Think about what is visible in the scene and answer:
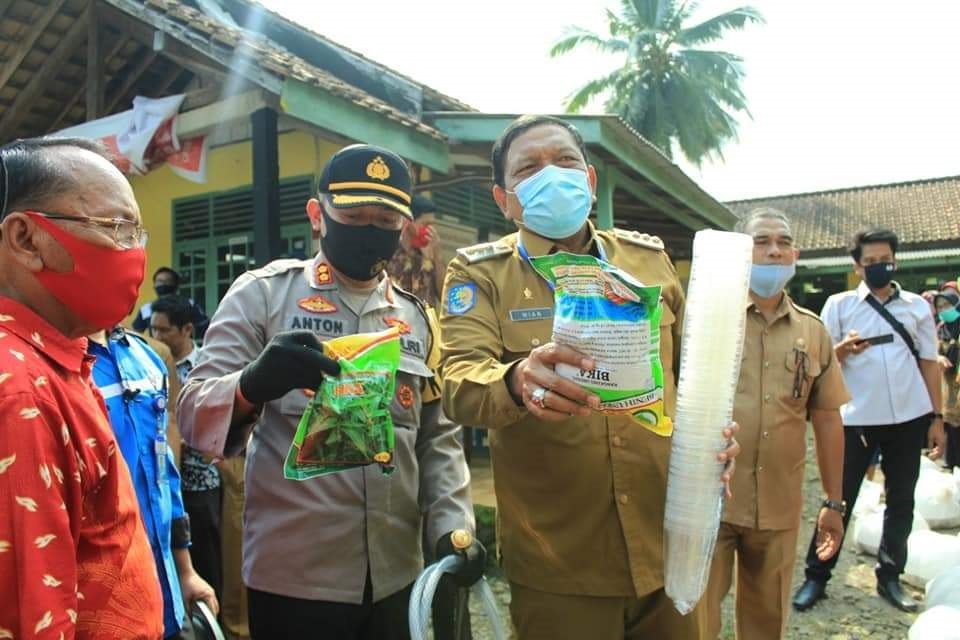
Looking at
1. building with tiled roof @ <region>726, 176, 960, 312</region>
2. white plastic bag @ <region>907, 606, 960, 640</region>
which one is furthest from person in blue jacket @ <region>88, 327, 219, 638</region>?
building with tiled roof @ <region>726, 176, 960, 312</region>

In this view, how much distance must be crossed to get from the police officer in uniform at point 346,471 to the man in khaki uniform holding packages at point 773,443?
1405mm

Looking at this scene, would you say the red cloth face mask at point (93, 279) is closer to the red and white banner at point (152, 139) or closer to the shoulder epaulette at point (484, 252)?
the shoulder epaulette at point (484, 252)

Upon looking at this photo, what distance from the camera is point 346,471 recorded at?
181 centimetres

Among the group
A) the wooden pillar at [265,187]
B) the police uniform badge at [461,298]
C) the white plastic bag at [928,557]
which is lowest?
the white plastic bag at [928,557]

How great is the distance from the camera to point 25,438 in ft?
3.16

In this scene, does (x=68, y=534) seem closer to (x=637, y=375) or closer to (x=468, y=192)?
(x=637, y=375)

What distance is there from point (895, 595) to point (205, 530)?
401 cm

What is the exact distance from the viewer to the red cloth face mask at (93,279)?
1165 mm

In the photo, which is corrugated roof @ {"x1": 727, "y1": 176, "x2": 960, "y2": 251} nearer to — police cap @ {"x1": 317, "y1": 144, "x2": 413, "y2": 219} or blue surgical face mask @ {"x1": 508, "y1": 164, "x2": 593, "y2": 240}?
blue surgical face mask @ {"x1": 508, "y1": 164, "x2": 593, "y2": 240}

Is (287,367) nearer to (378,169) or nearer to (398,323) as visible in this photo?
(398,323)

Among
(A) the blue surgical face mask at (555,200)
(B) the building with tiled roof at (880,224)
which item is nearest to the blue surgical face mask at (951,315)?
(A) the blue surgical face mask at (555,200)

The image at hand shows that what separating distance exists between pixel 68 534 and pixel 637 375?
941 mm

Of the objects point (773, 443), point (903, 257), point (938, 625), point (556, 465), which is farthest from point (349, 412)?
point (903, 257)

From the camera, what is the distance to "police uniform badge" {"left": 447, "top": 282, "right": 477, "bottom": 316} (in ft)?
5.58
